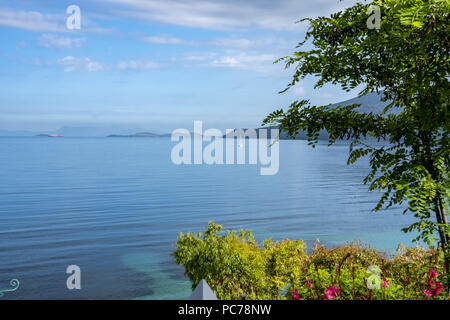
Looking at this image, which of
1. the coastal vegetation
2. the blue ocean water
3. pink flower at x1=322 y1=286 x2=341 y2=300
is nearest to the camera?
pink flower at x1=322 y1=286 x2=341 y2=300

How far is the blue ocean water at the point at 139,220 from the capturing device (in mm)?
23906

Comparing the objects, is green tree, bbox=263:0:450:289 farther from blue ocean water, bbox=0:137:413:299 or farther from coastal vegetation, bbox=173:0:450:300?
blue ocean water, bbox=0:137:413:299

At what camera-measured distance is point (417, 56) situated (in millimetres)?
6227

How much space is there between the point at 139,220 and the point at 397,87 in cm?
3507

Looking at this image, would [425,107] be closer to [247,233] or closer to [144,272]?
[247,233]

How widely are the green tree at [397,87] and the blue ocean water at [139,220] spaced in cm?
795

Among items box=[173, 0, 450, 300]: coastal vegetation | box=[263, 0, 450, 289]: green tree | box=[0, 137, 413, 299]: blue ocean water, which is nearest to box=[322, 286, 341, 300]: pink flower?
box=[173, 0, 450, 300]: coastal vegetation

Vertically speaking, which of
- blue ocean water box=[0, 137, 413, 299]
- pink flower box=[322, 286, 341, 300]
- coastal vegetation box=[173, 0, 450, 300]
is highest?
coastal vegetation box=[173, 0, 450, 300]

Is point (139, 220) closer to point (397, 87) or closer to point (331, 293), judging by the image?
point (397, 87)

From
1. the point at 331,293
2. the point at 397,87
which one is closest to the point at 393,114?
the point at 397,87

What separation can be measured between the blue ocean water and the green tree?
26.1 feet

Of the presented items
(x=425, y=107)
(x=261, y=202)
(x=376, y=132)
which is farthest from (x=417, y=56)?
(x=261, y=202)

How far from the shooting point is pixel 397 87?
6727 mm

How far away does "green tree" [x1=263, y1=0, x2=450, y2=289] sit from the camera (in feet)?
18.4
